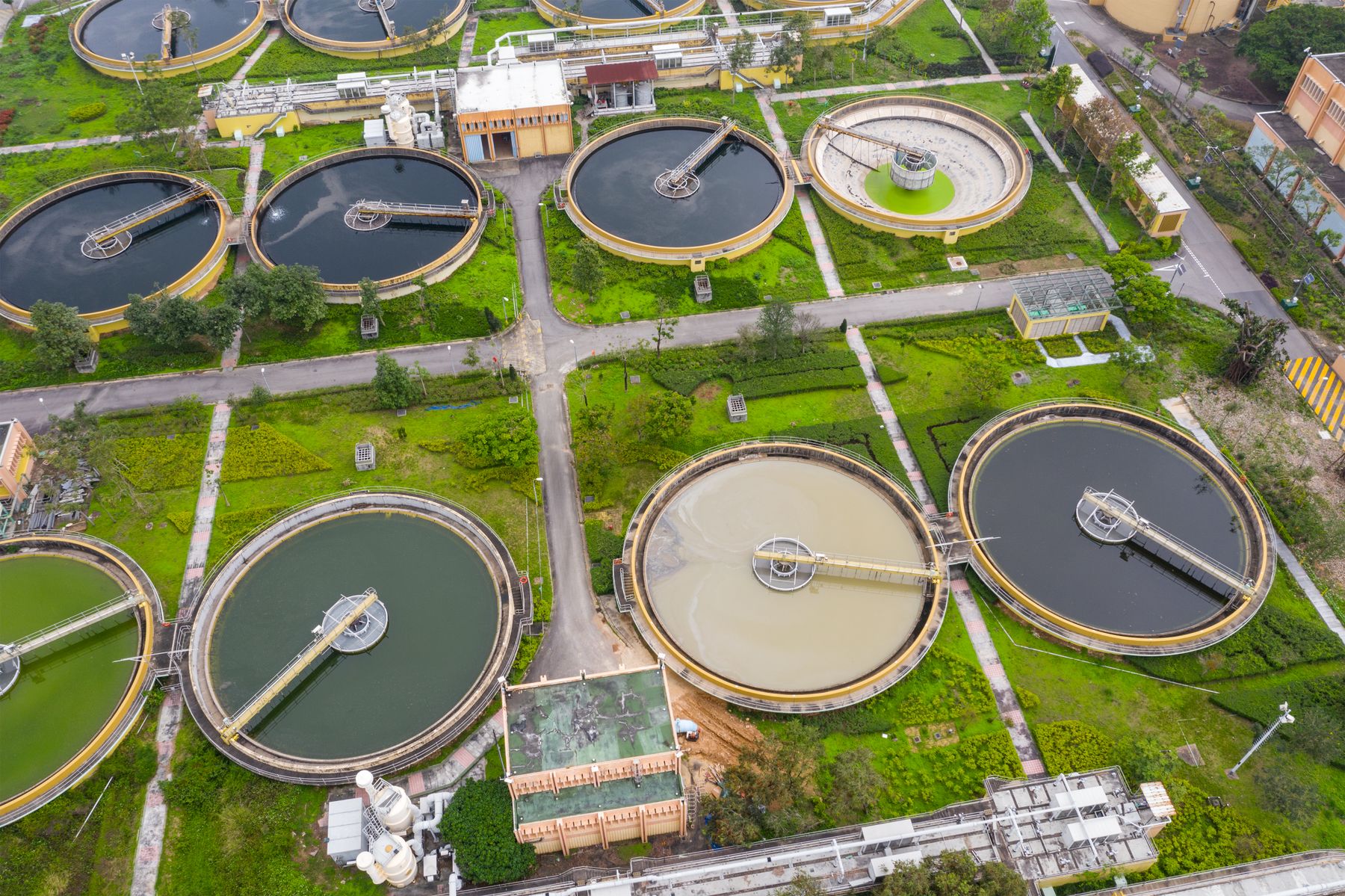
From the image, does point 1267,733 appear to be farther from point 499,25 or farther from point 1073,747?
point 499,25

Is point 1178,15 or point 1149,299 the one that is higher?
point 1178,15

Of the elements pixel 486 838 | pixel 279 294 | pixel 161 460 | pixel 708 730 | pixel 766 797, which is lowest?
pixel 486 838

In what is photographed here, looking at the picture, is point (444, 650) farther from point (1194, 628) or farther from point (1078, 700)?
point (1194, 628)

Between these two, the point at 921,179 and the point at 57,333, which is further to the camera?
the point at 921,179

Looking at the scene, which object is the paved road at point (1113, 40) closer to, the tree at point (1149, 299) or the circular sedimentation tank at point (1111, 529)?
the tree at point (1149, 299)

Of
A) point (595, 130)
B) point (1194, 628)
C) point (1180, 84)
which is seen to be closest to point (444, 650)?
point (1194, 628)

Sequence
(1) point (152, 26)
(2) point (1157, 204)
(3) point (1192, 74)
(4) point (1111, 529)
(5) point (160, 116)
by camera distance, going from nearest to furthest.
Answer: (4) point (1111, 529)
(2) point (1157, 204)
(5) point (160, 116)
(3) point (1192, 74)
(1) point (152, 26)

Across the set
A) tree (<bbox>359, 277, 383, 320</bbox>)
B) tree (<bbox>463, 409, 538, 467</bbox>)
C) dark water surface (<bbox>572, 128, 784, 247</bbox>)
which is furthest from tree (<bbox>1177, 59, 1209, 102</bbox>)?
tree (<bbox>359, 277, 383, 320</bbox>)

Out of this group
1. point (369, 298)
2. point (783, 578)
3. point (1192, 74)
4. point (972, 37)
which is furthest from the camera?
point (972, 37)

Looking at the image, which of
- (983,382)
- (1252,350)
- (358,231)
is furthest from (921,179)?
(358,231)
